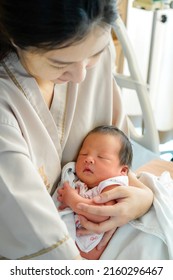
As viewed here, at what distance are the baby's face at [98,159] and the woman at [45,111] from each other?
A: 0.14ft

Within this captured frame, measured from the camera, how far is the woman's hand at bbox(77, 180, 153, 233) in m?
1.06

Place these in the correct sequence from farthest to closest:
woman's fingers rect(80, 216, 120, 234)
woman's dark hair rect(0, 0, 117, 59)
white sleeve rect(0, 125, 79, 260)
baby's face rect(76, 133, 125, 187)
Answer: baby's face rect(76, 133, 125, 187) → woman's fingers rect(80, 216, 120, 234) → white sleeve rect(0, 125, 79, 260) → woman's dark hair rect(0, 0, 117, 59)

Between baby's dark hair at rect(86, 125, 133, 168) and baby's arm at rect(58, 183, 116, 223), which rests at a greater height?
baby's dark hair at rect(86, 125, 133, 168)

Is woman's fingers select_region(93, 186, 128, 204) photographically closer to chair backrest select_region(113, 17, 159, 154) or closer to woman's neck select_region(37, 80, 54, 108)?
woman's neck select_region(37, 80, 54, 108)

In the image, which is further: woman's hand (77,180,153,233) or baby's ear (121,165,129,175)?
baby's ear (121,165,129,175)

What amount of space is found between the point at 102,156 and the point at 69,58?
48cm

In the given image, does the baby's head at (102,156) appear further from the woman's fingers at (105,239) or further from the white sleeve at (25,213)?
the white sleeve at (25,213)

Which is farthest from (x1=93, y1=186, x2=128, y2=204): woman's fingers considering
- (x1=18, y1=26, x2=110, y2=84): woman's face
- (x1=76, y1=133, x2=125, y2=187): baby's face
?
(x1=18, y1=26, x2=110, y2=84): woman's face

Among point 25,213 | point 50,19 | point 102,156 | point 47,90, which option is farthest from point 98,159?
point 50,19

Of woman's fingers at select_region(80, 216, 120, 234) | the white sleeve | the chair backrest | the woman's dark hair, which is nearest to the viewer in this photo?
the woman's dark hair

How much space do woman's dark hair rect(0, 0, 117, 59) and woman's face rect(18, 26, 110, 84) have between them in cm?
3

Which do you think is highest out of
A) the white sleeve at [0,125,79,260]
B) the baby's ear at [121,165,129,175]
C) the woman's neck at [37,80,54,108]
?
the woman's neck at [37,80,54,108]

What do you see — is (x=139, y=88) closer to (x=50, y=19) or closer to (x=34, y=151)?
(x=34, y=151)
